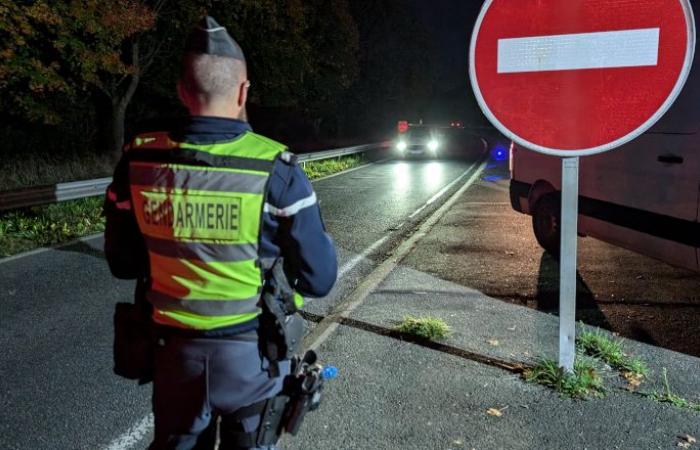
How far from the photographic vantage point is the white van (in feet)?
16.1

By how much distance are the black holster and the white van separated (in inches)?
169

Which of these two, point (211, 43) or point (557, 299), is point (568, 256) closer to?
point (557, 299)

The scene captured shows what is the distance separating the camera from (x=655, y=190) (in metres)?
5.32

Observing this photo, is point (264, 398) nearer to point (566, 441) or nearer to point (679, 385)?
point (566, 441)

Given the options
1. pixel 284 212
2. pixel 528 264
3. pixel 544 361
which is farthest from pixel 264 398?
pixel 528 264

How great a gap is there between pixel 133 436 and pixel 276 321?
1920 mm

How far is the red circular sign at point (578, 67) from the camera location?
10.4 feet

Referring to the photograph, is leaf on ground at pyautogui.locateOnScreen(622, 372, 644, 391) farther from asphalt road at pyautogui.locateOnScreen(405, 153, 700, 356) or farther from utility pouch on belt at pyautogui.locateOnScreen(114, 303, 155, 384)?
utility pouch on belt at pyautogui.locateOnScreen(114, 303, 155, 384)

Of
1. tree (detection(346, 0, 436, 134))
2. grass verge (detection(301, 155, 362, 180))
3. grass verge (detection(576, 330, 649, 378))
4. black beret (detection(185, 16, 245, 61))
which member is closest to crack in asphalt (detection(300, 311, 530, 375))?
grass verge (detection(576, 330, 649, 378))

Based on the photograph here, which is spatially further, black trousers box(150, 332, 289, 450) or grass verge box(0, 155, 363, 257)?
grass verge box(0, 155, 363, 257)

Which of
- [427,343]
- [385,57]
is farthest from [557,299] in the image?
[385,57]

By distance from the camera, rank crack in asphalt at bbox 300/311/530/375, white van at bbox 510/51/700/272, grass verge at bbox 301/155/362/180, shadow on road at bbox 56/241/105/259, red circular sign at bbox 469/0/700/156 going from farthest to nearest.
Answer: grass verge at bbox 301/155/362/180 < shadow on road at bbox 56/241/105/259 < white van at bbox 510/51/700/272 < crack in asphalt at bbox 300/311/530/375 < red circular sign at bbox 469/0/700/156

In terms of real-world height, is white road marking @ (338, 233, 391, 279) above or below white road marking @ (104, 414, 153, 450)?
below

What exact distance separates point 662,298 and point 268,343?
500 centimetres
